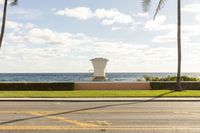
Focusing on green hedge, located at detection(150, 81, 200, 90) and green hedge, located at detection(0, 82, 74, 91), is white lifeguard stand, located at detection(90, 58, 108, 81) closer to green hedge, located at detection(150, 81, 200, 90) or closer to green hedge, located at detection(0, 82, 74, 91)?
green hedge, located at detection(0, 82, 74, 91)

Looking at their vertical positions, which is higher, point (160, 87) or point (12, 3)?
point (12, 3)

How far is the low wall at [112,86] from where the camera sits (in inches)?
1362

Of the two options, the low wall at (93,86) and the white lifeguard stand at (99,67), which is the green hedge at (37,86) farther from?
the white lifeguard stand at (99,67)

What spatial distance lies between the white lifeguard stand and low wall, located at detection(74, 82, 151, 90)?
20.1 feet

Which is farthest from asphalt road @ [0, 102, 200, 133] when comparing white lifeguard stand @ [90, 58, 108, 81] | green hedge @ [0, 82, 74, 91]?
white lifeguard stand @ [90, 58, 108, 81]

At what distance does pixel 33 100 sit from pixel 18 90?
30.1ft

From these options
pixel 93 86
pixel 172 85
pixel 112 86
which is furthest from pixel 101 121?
pixel 172 85

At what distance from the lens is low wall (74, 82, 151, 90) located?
34594 mm

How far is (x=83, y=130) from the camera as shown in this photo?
12.9m

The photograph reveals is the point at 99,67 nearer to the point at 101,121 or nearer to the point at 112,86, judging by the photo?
the point at 112,86

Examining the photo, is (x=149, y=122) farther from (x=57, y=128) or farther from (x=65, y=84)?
(x=65, y=84)

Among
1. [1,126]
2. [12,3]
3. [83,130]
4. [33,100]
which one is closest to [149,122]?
[83,130]

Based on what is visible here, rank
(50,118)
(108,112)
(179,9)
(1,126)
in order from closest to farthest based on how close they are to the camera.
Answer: (1,126) → (50,118) → (108,112) → (179,9)

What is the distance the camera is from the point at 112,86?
34781mm
